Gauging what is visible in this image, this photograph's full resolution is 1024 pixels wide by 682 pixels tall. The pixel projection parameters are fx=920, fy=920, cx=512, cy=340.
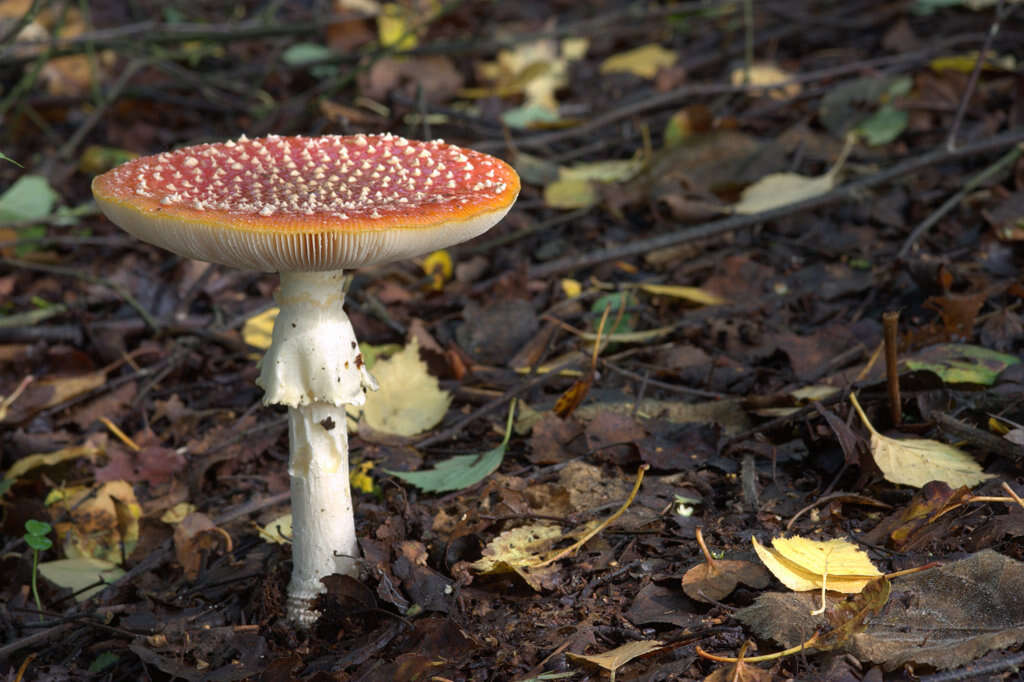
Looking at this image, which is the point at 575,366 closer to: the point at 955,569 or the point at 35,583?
the point at 955,569

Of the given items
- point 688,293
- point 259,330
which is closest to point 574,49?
point 688,293

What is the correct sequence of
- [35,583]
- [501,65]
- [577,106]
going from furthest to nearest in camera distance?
[501,65], [577,106], [35,583]

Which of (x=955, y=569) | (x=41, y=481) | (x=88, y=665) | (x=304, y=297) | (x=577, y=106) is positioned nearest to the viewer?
(x=955, y=569)

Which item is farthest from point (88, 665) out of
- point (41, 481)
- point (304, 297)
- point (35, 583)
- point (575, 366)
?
point (575, 366)

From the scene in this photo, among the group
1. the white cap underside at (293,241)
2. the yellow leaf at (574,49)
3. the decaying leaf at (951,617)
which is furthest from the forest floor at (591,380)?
the white cap underside at (293,241)

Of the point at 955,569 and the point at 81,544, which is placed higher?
the point at 955,569

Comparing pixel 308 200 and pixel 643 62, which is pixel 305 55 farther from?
pixel 308 200

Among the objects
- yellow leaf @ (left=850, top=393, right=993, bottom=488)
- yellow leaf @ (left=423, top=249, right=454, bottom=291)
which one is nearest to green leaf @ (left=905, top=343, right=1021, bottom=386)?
yellow leaf @ (left=850, top=393, right=993, bottom=488)

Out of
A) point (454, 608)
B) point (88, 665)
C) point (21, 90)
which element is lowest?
point (88, 665)
